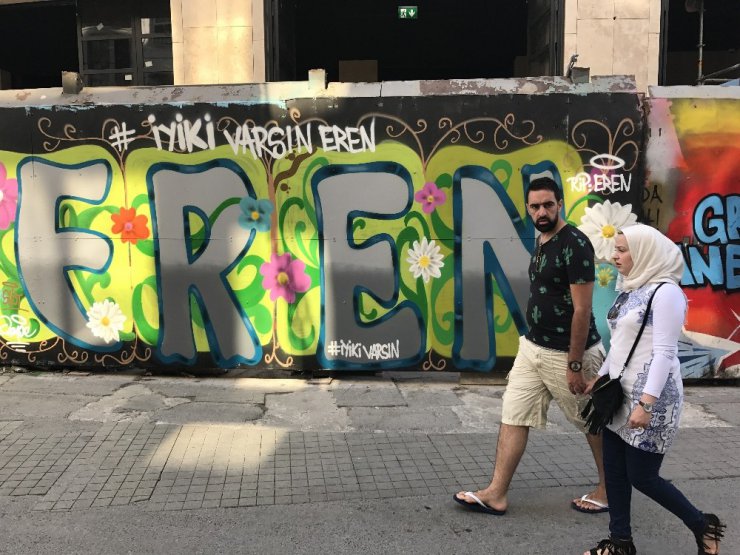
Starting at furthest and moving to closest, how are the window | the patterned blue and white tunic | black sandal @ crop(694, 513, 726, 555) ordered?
1. the window
2. black sandal @ crop(694, 513, 726, 555)
3. the patterned blue and white tunic

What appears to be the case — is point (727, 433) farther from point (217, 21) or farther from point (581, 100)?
point (217, 21)

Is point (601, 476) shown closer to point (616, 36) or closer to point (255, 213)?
point (255, 213)

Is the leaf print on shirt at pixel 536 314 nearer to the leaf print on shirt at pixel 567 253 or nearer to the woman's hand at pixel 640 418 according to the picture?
the leaf print on shirt at pixel 567 253

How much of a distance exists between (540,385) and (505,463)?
47 centimetres

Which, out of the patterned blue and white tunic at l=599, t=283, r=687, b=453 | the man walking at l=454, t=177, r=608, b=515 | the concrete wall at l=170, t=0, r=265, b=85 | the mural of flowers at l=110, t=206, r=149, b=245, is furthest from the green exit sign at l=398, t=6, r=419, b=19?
the patterned blue and white tunic at l=599, t=283, r=687, b=453

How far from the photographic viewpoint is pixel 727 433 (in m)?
4.68

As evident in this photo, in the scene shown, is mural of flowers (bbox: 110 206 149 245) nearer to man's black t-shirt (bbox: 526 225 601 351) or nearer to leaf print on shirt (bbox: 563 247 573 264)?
man's black t-shirt (bbox: 526 225 601 351)

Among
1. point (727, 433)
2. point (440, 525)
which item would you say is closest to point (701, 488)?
point (727, 433)

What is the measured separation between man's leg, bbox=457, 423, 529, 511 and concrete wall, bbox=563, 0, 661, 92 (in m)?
6.21

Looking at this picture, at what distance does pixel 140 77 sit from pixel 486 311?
6384mm

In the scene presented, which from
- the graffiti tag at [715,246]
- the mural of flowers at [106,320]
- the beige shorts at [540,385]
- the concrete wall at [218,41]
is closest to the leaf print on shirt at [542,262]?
the beige shorts at [540,385]

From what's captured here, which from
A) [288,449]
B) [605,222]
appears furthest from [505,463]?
[605,222]

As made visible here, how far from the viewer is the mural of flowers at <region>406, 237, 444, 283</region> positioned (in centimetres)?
586

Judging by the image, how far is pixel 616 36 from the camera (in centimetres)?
805
